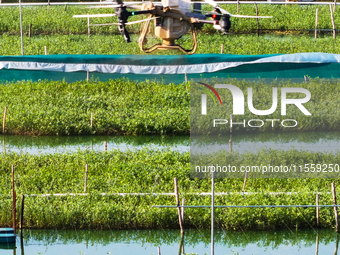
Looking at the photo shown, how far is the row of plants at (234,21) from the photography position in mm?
37562

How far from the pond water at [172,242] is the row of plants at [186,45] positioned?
1775 centimetres

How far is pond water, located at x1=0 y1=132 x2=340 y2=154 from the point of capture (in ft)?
71.4

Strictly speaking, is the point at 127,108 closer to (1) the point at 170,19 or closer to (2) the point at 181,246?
(1) the point at 170,19

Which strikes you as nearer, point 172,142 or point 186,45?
point 172,142

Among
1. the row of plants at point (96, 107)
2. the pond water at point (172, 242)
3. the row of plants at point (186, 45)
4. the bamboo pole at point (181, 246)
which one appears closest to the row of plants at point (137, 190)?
the pond water at point (172, 242)

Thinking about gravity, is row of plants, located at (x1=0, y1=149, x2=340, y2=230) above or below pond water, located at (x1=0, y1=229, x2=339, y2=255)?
above

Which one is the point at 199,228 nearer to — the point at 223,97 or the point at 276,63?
the point at 223,97

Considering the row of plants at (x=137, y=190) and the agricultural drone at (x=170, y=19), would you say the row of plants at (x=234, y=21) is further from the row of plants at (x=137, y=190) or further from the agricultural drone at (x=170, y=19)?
the agricultural drone at (x=170, y=19)

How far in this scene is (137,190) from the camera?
54.5 ft

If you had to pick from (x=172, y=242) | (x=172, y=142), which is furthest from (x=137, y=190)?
(x=172, y=142)

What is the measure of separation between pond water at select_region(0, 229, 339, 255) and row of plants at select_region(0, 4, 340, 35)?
22.8 metres

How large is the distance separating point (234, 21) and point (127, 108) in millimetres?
14797

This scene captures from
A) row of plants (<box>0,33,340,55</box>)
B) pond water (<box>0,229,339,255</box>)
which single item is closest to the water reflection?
pond water (<box>0,229,339,255</box>)

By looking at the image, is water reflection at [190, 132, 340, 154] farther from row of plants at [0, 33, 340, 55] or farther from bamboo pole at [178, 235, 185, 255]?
row of plants at [0, 33, 340, 55]
